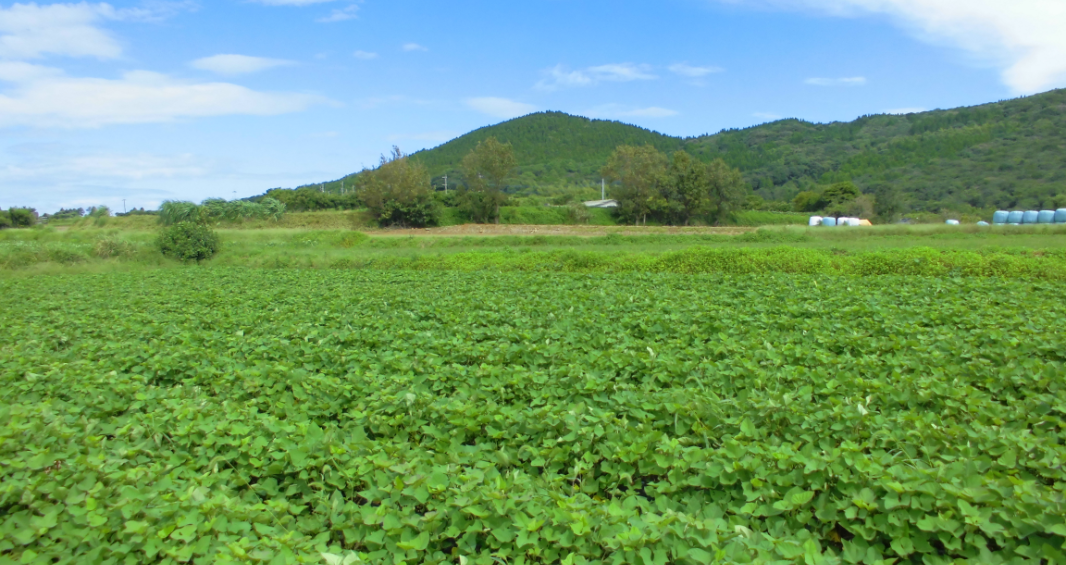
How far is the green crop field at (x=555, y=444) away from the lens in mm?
2771

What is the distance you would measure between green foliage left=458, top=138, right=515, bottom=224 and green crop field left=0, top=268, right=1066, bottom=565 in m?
46.0

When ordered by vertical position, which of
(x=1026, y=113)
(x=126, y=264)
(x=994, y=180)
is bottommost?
(x=126, y=264)

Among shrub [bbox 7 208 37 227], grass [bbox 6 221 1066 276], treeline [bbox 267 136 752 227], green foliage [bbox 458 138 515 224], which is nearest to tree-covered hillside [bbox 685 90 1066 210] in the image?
treeline [bbox 267 136 752 227]

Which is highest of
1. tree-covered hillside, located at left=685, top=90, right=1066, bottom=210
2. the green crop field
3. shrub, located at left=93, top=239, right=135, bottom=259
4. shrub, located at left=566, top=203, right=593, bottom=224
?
tree-covered hillside, located at left=685, top=90, right=1066, bottom=210

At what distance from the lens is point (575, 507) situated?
113 inches

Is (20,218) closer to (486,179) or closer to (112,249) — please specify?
(112,249)

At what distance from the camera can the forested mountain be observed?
210 feet

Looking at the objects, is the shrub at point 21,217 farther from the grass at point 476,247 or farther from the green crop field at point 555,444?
the green crop field at point 555,444

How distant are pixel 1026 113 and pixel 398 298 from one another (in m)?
106

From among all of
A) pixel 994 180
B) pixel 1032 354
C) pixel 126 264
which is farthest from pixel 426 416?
pixel 994 180

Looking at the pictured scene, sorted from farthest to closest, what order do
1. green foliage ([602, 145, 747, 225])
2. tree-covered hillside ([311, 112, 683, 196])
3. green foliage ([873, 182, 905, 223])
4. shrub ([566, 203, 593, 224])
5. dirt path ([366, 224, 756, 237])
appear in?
tree-covered hillside ([311, 112, 683, 196]) → green foliage ([873, 182, 905, 223]) → shrub ([566, 203, 593, 224]) → green foliage ([602, 145, 747, 225]) → dirt path ([366, 224, 756, 237])

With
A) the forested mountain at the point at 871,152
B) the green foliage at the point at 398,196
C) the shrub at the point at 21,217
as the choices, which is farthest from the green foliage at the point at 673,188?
the shrub at the point at 21,217

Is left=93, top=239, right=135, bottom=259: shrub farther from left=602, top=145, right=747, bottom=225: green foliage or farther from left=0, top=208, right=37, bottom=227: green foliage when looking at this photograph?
left=602, top=145, right=747, bottom=225: green foliage

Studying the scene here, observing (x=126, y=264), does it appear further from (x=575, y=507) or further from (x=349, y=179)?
(x=349, y=179)
